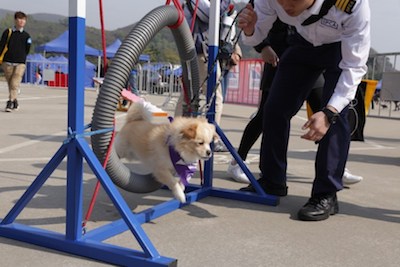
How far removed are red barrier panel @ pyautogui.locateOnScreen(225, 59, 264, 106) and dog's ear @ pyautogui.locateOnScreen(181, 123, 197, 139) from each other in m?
12.7

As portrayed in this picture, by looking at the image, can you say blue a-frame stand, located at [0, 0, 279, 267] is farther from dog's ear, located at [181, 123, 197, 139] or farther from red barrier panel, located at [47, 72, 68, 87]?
red barrier panel, located at [47, 72, 68, 87]

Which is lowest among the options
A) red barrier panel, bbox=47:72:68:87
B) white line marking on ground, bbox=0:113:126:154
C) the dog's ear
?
white line marking on ground, bbox=0:113:126:154

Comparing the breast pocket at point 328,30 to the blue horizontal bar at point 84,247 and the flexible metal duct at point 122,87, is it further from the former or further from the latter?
the blue horizontal bar at point 84,247

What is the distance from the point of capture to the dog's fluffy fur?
9.62 feet

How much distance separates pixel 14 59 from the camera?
8867mm

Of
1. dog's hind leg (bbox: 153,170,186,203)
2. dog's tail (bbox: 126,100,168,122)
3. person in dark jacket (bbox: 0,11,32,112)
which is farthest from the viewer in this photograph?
person in dark jacket (bbox: 0,11,32,112)

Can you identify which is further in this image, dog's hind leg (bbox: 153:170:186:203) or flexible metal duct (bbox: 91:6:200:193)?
dog's hind leg (bbox: 153:170:186:203)

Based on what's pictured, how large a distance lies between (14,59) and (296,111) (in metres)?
7.15

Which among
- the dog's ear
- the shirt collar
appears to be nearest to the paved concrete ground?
the dog's ear

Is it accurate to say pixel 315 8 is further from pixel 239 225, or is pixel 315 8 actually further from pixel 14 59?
pixel 14 59

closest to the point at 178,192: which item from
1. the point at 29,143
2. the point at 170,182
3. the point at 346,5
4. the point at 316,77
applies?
the point at 170,182

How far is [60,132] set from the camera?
6.51 meters

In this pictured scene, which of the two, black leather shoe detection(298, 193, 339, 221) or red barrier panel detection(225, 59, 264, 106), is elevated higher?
red barrier panel detection(225, 59, 264, 106)

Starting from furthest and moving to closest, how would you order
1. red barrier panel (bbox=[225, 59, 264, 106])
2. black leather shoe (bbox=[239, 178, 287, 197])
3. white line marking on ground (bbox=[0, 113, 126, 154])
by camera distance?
1. red barrier panel (bbox=[225, 59, 264, 106])
2. white line marking on ground (bbox=[0, 113, 126, 154])
3. black leather shoe (bbox=[239, 178, 287, 197])
